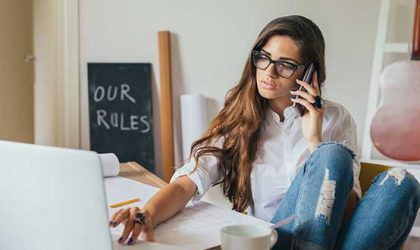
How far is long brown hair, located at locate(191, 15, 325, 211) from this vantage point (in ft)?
4.13

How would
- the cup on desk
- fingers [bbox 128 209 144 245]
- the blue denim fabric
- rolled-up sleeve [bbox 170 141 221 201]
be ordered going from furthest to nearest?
rolled-up sleeve [bbox 170 141 221 201] → the blue denim fabric → fingers [bbox 128 209 144 245] → the cup on desk

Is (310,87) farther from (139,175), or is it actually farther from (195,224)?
(139,175)

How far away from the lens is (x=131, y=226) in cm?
88

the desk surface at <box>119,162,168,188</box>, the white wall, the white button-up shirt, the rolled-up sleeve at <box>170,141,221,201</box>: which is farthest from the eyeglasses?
the white wall

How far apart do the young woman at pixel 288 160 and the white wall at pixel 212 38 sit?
2.37 feet

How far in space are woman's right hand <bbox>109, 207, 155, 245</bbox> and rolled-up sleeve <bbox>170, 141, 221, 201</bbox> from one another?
0.27 metres

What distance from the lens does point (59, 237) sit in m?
0.70

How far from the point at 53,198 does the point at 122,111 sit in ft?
4.40

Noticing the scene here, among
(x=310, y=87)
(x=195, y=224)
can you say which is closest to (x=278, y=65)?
(x=310, y=87)

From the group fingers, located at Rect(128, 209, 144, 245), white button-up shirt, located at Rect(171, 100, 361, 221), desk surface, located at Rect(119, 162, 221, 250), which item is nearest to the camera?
fingers, located at Rect(128, 209, 144, 245)

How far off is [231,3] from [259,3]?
0.12 metres

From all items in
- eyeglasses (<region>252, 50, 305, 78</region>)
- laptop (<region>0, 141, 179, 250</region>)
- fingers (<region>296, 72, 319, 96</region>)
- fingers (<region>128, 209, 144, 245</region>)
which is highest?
eyeglasses (<region>252, 50, 305, 78</region>)

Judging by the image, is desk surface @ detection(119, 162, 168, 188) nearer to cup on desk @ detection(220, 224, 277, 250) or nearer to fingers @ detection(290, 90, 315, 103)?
fingers @ detection(290, 90, 315, 103)

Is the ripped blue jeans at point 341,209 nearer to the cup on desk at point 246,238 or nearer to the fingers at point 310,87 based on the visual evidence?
the cup on desk at point 246,238
